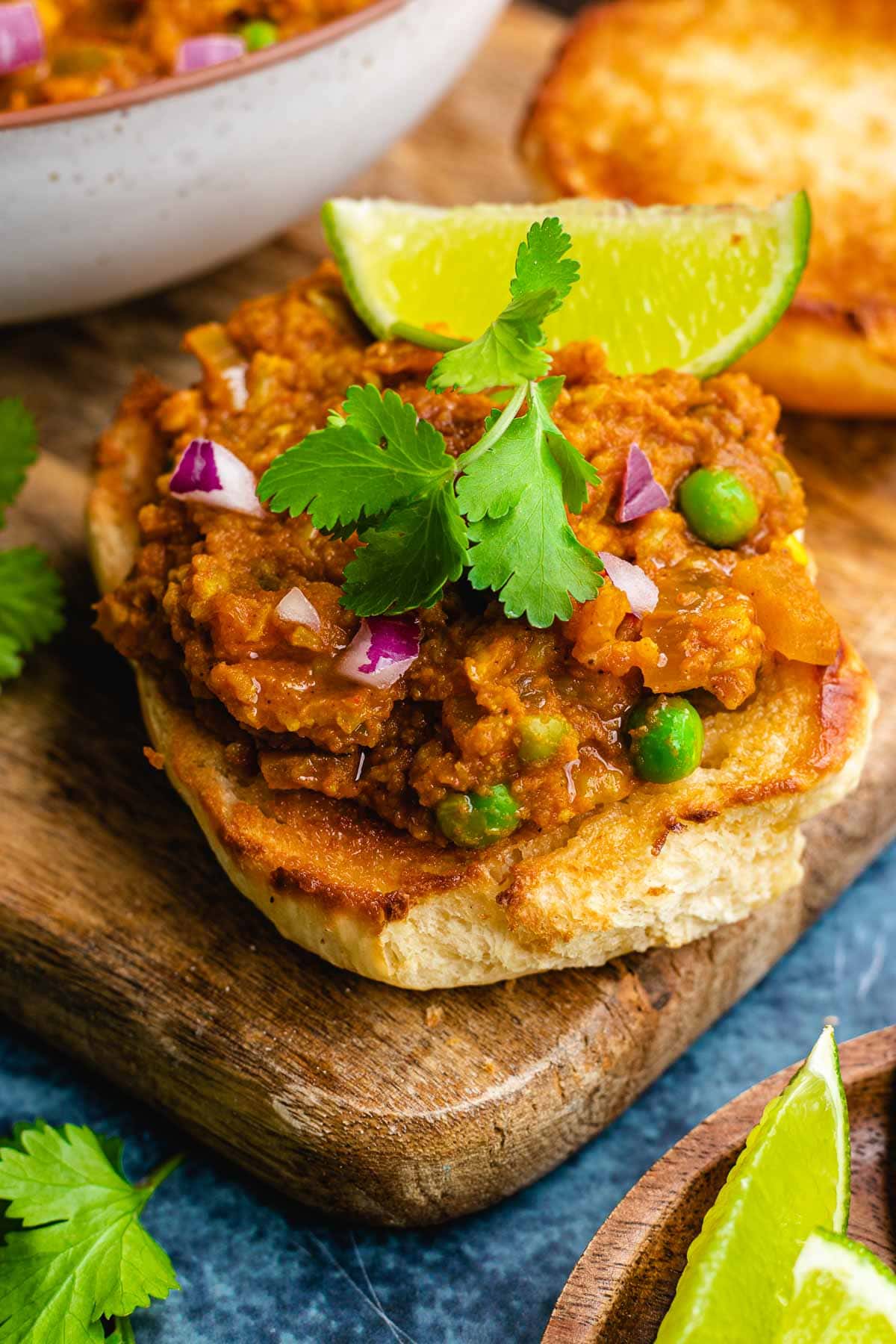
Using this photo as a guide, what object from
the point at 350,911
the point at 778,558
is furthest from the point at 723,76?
the point at 350,911

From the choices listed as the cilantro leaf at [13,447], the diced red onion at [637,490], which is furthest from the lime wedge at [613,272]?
the cilantro leaf at [13,447]

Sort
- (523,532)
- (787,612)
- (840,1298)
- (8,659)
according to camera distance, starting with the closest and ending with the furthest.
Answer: (840,1298) → (523,532) → (787,612) → (8,659)

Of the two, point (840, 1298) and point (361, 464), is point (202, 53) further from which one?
point (840, 1298)

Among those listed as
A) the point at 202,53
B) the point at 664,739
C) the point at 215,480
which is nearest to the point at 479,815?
the point at 664,739

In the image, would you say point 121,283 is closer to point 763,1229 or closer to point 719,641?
point 719,641

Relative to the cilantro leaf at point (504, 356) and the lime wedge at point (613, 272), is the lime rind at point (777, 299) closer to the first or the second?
the lime wedge at point (613, 272)
